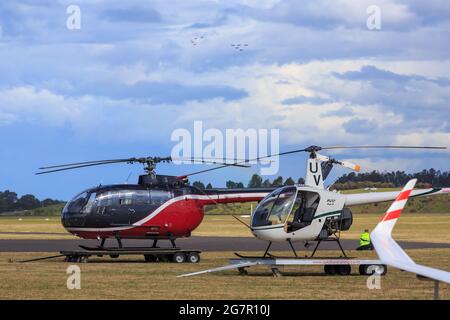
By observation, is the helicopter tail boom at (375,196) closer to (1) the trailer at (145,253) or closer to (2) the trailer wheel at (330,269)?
(2) the trailer wheel at (330,269)

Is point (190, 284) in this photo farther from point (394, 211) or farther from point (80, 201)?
point (80, 201)

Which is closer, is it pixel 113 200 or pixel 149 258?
pixel 113 200

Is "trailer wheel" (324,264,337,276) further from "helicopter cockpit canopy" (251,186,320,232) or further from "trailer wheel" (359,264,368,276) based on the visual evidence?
"helicopter cockpit canopy" (251,186,320,232)

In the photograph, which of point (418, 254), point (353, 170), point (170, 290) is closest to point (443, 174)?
point (418, 254)

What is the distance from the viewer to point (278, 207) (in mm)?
27625

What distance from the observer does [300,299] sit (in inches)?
797

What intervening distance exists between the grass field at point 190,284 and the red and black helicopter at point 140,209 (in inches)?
143

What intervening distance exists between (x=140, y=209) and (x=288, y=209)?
8.72m

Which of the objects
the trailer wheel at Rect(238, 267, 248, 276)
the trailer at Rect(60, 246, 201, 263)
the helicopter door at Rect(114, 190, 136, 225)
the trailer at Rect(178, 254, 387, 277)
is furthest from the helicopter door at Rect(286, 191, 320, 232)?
the helicopter door at Rect(114, 190, 136, 225)

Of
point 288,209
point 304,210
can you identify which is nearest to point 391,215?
point 288,209

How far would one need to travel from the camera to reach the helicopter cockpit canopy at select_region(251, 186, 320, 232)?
90.6ft
